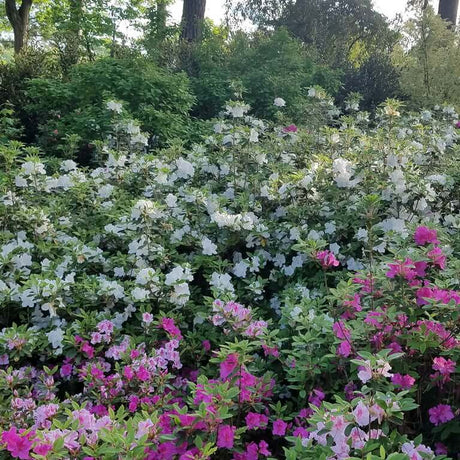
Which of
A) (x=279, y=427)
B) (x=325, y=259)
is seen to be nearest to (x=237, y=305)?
(x=325, y=259)

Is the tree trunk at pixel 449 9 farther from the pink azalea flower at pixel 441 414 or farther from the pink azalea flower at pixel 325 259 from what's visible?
the pink azalea flower at pixel 441 414

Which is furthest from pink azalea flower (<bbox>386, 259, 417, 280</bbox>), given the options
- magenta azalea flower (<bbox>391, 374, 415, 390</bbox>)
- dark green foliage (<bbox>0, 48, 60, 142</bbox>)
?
dark green foliage (<bbox>0, 48, 60, 142</bbox>)

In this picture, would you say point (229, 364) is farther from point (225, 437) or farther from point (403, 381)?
point (403, 381)

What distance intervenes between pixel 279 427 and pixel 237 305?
564 millimetres

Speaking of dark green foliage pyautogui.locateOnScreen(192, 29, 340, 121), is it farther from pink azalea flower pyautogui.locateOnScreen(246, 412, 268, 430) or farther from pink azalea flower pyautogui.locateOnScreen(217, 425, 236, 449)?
pink azalea flower pyautogui.locateOnScreen(217, 425, 236, 449)

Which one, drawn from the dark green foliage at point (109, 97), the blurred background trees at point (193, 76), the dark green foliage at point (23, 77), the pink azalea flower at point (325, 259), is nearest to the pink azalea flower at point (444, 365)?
the pink azalea flower at point (325, 259)

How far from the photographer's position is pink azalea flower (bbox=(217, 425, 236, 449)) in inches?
63.7

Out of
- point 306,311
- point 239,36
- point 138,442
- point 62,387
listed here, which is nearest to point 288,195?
point 306,311

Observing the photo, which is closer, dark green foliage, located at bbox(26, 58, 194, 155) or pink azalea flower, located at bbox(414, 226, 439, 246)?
pink azalea flower, located at bbox(414, 226, 439, 246)

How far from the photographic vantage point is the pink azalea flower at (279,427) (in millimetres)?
1848

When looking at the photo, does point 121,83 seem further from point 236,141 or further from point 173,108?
point 236,141

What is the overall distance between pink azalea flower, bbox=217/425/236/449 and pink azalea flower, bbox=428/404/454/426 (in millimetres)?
640

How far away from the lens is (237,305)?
226 centimetres

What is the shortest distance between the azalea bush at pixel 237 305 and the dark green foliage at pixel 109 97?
1.69 metres
